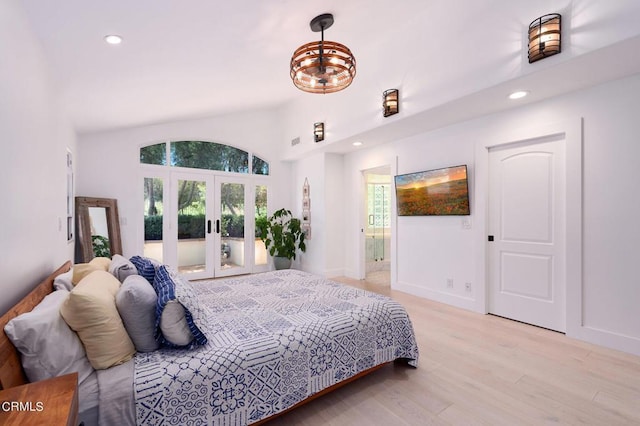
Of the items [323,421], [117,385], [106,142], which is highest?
[106,142]

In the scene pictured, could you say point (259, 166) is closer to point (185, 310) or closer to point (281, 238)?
point (281, 238)

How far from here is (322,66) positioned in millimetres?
2580

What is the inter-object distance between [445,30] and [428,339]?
3.15 m

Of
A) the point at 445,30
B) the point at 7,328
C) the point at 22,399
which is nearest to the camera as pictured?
the point at 22,399

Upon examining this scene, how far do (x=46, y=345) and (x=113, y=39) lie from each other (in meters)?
2.14

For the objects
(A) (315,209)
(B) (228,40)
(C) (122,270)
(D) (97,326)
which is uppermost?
(B) (228,40)

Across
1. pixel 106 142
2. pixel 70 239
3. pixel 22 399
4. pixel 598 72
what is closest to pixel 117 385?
pixel 22 399

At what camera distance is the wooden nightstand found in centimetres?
96

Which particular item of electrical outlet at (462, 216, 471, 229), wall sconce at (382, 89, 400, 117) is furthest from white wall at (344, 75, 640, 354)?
wall sconce at (382, 89, 400, 117)

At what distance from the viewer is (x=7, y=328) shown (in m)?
1.23

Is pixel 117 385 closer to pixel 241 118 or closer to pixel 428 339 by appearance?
pixel 428 339

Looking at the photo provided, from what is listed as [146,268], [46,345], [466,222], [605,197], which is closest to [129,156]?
[146,268]

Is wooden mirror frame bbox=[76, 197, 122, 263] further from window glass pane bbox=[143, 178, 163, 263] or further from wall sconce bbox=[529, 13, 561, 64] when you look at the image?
wall sconce bbox=[529, 13, 561, 64]

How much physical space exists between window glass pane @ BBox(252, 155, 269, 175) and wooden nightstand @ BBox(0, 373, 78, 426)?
5.37 m
